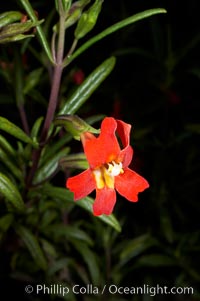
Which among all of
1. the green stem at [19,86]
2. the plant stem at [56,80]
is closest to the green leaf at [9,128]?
the plant stem at [56,80]

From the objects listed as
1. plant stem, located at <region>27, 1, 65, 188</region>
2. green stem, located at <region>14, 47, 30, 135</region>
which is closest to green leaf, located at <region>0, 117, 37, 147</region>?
plant stem, located at <region>27, 1, 65, 188</region>

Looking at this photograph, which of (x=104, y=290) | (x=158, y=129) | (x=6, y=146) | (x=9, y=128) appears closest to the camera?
(x=9, y=128)

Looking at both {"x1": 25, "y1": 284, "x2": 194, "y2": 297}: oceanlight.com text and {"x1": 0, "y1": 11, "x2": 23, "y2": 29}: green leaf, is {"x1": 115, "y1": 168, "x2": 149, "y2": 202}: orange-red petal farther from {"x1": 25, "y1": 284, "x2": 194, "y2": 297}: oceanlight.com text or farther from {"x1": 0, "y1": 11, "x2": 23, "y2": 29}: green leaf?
{"x1": 25, "y1": 284, "x2": 194, "y2": 297}: oceanlight.com text

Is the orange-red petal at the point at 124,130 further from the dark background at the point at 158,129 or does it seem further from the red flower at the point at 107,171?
the dark background at the point at 158,129

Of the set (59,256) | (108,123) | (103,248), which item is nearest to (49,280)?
(59,256)

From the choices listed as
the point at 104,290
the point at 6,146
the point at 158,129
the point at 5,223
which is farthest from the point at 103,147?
the point at 158,129

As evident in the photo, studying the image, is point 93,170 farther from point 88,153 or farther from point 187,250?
point 187,250

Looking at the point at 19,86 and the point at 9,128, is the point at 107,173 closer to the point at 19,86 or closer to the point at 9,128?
the point at 9,128
